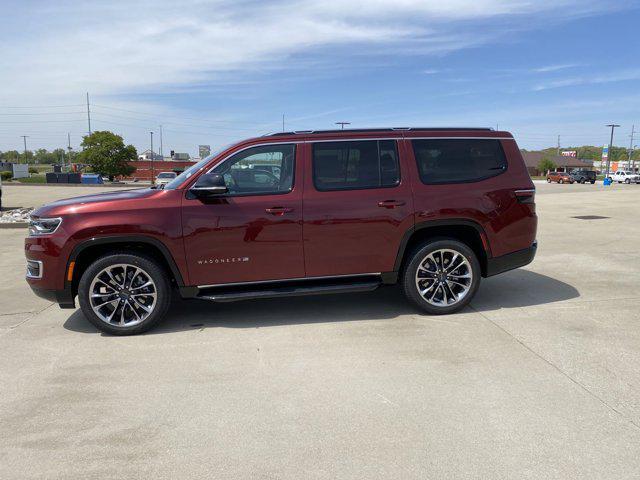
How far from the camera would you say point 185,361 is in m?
4.30

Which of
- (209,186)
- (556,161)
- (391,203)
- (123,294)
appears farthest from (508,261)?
(556,161)

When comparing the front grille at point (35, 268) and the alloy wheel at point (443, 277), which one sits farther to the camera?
the alloy wheel at point (443, 277)

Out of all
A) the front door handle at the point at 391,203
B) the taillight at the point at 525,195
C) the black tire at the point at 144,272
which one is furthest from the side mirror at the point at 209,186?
the taillight at the point at 525,195

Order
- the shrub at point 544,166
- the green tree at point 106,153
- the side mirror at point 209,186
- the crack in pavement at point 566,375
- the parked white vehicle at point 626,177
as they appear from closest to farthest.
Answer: the crack in pavement at point 566,375
the side mirror at point 209,186
the parked white vehicle at point 626,177
the green tree at point 106,153
the shrub at point 544,166

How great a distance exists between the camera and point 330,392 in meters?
3.67

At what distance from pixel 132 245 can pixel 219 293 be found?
0.99 meters

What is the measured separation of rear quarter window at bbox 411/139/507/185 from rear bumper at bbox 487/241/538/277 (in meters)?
0.92

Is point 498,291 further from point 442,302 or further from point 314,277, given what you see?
point 314,277

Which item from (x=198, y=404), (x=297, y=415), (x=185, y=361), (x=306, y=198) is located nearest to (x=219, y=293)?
(x=185, y=361)

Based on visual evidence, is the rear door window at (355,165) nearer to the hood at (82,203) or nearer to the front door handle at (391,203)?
the front door handle at (391,203)

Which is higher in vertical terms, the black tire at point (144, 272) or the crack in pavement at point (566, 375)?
the black tire at point (144, 272)

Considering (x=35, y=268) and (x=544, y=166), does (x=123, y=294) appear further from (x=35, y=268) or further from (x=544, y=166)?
(x=544, y=166)

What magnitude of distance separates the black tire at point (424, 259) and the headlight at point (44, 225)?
11.6ft

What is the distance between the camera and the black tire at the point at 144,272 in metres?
4.84
